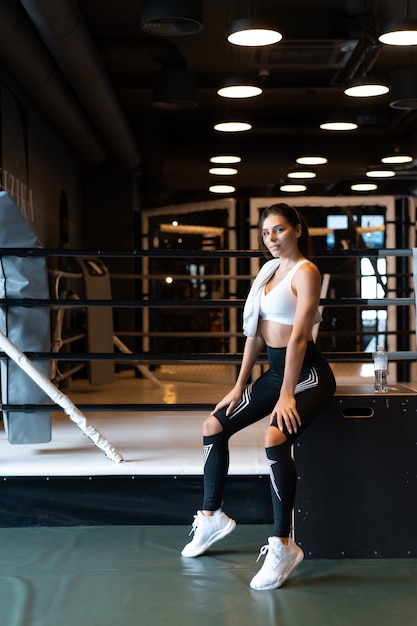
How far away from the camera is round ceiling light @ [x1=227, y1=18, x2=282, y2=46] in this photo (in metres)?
5.02

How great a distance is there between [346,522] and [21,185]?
14.2 feet

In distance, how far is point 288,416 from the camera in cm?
319

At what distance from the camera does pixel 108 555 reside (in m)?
3.45

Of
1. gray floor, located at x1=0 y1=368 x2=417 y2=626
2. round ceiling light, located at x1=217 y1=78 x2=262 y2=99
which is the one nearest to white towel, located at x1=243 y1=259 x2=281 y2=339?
gray floor, located at x1=0 y1=368 x2=417 y2=626

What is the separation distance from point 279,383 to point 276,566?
686 millimetres

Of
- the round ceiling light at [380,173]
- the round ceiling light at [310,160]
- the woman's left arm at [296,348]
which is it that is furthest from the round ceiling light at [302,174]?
the woman's left arm at [296,348]

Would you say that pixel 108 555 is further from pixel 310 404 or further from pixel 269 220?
pixel 269 220

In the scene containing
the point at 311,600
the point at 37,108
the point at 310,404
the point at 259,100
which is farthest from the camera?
the point at 259,100

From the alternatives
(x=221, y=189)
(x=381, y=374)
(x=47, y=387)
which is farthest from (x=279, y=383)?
(x=221, y=189)

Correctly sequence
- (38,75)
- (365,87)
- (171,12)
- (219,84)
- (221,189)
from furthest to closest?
(221,189), (219,84), (365,87), (38,75), (171,12)

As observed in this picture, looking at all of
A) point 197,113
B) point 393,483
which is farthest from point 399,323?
point 393,483

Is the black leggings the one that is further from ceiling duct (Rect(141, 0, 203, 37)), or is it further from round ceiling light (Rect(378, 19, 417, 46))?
round ceiling light (Rect(378, 19, 417, 46))

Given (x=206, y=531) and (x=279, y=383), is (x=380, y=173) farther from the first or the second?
(x=206, y=531)

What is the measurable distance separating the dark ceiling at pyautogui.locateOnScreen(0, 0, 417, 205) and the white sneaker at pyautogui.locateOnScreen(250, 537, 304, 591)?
3.28 meters
